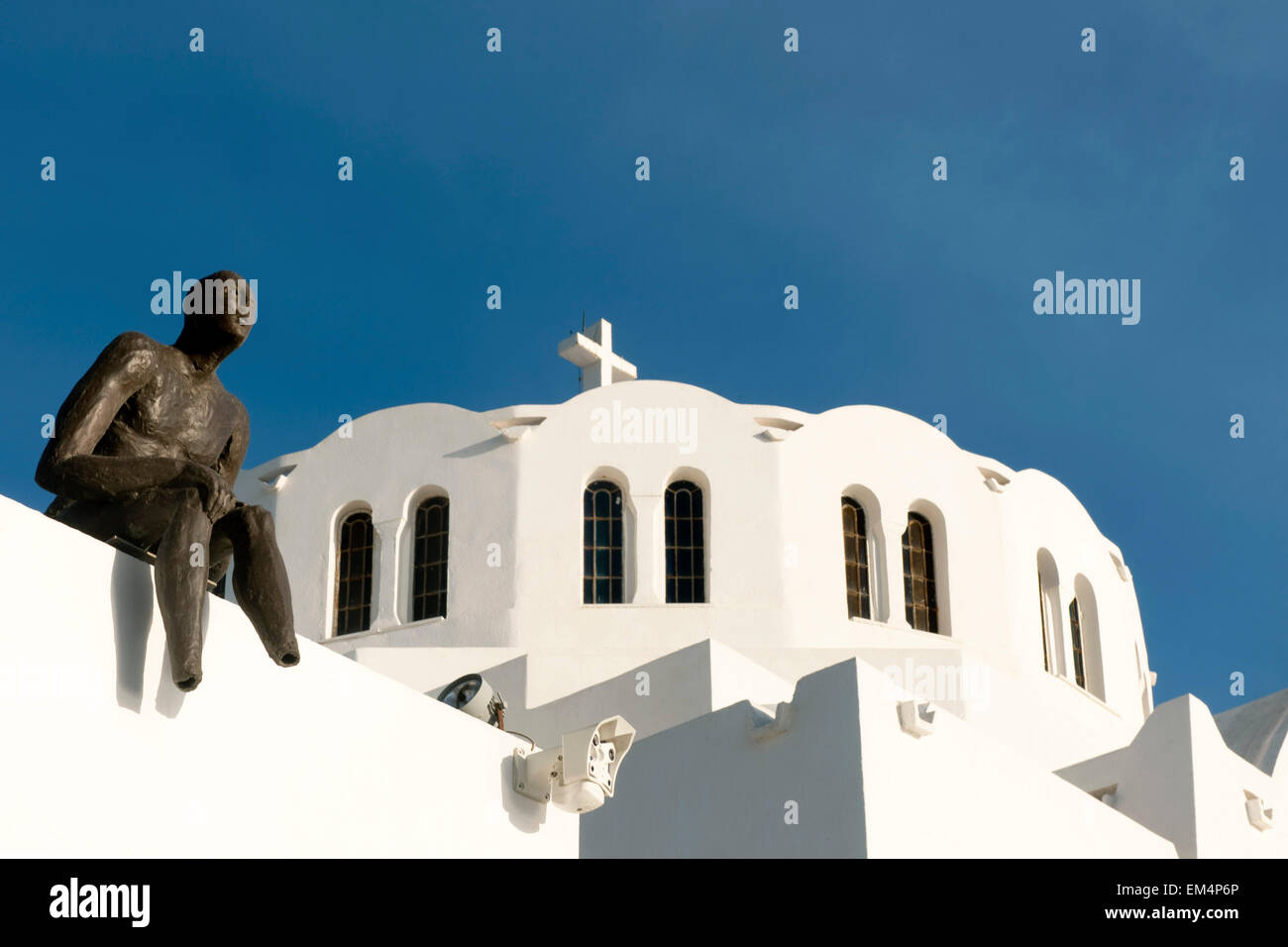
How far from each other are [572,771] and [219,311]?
272 centimetres

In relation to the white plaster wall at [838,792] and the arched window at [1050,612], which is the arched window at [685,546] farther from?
the white plaster wall at [838,792]

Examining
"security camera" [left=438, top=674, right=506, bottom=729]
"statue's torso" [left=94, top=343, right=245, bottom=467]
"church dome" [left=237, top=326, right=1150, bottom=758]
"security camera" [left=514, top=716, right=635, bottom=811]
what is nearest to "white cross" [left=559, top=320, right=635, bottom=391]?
"church dome" [left=237, top=326, right=1150, bottom=758]

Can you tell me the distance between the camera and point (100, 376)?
20.8ft

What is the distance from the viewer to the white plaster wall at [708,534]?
17.5 metres

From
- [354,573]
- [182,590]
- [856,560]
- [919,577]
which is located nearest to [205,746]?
[182,590]

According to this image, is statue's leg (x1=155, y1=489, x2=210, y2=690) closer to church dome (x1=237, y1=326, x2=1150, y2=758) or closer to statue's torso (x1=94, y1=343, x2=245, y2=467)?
statue's torso (x1=94, y1=343, x2=245, y2=467)

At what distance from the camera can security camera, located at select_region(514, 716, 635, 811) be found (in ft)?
26.3

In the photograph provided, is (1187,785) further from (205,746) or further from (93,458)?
(93,458)

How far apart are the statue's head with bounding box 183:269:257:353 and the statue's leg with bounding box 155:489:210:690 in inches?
34.4

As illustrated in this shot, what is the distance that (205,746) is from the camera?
6.59 metres

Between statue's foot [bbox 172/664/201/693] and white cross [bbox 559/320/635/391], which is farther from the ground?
white cross [bbox 559/320/635/391]
